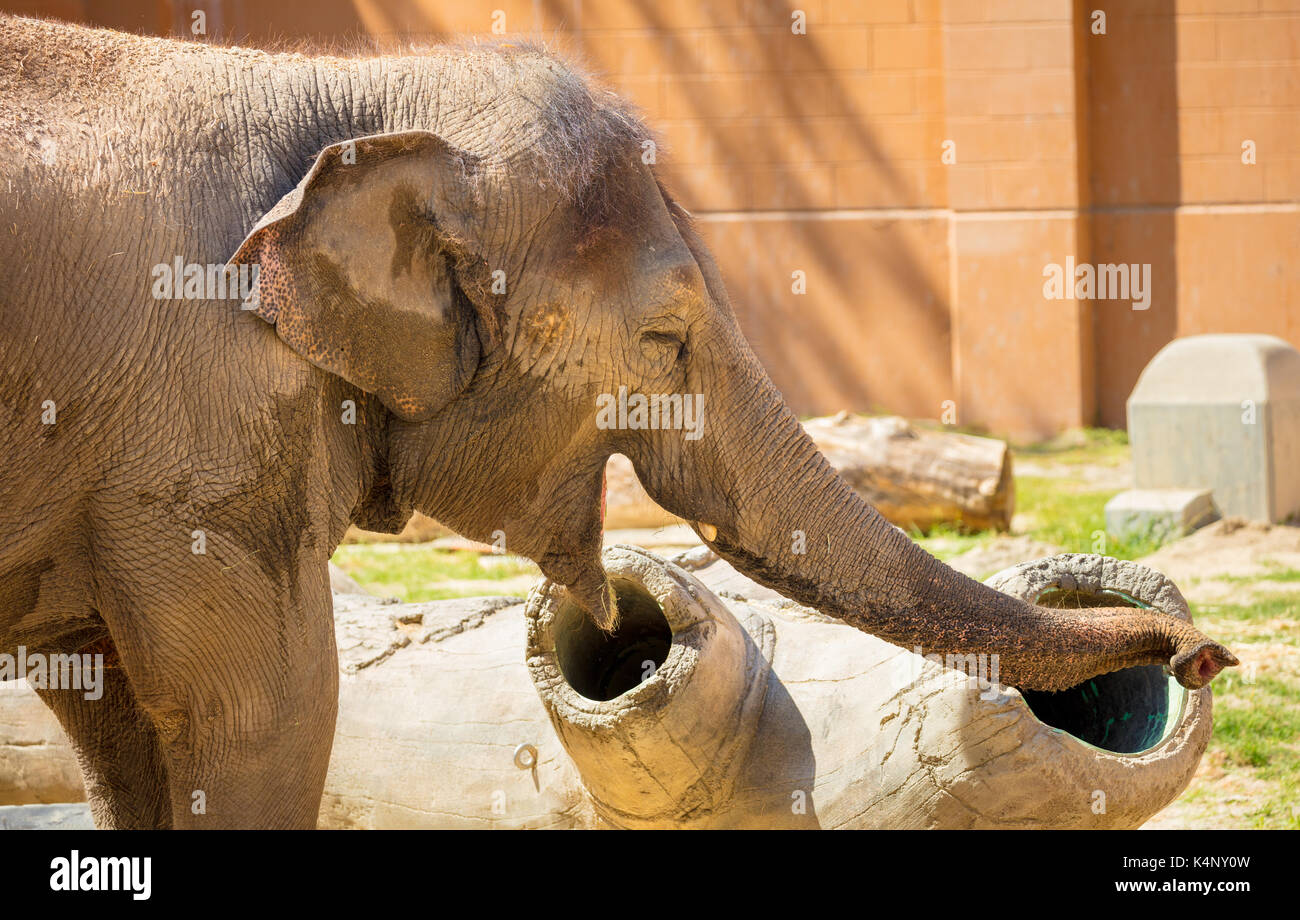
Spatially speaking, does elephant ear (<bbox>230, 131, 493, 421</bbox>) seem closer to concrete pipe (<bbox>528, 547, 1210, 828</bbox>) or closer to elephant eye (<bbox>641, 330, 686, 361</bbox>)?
elephant eye (<bbox>641, 330, 686, 361</bbox>)

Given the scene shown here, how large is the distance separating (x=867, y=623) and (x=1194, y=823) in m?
2.03

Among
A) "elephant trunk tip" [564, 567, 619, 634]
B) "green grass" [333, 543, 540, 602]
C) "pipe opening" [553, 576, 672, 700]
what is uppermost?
"elephant trunk tip" [564, 567, 619, 634]

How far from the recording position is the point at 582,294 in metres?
2.54

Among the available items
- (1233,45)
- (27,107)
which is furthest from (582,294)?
(1233,45)

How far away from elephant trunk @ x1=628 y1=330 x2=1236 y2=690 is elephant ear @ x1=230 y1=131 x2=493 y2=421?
42 cm

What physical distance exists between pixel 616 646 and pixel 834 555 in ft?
3.56

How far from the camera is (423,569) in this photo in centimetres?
797

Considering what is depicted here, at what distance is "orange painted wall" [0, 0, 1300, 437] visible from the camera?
476 inches

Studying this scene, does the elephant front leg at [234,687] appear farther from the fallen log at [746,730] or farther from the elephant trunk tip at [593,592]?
the fallen log at [746,730]

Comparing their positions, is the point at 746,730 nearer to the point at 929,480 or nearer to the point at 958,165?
the point at 929,480

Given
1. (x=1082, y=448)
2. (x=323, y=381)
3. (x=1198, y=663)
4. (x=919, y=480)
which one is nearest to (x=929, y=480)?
(x=919, y=480)

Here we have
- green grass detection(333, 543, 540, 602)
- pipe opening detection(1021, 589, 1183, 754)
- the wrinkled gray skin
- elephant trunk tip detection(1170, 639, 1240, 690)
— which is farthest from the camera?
green grass detection(333, 543, 540, 602)

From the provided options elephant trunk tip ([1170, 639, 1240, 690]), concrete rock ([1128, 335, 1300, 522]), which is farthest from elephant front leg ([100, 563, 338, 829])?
concrete rock ([1128, 335, 1300, 522])

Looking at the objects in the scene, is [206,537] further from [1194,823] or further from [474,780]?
[1194,823]
